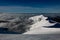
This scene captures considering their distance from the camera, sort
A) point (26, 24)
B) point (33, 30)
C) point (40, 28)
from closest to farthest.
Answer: point (33, 30)
point (40, 28)
point (26, 24)

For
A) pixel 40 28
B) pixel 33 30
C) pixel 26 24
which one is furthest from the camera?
pixel 26 24

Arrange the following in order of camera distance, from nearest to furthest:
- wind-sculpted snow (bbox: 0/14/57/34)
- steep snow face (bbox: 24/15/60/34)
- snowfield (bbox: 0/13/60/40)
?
snowfield (bbox: 0/13/60/40), steep snow face (bbox: 24/15/60/34), wind-sculpted snow (bbox: 0/14/57/34)

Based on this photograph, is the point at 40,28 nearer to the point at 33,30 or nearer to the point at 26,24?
the point at 33,30

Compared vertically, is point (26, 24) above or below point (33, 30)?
above

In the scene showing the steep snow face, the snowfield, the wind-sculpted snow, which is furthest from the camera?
the wind-sculpted snow

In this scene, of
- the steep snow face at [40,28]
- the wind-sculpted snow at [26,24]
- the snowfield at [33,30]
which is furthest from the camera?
the wind-sculpted snow at [26,24]

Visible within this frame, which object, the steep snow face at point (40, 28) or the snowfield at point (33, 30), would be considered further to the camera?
the steep snow face at point (40, 28)

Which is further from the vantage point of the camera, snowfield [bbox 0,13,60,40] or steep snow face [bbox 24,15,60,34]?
steep snow face [bbox 24,15,60,34]

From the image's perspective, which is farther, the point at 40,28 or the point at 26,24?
the point at 26,24

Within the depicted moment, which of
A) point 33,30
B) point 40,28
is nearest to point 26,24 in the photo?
point 40,28

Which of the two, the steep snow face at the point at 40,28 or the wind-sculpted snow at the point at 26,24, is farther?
the wind-sculpted snow at the point at 26,24

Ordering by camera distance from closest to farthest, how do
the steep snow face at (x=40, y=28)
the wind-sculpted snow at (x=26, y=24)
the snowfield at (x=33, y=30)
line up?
the snowfield at (x=33, y=30), the steep snow face at (x=40, y=28), the wind-sculpted snow at (x=26, y=24)
